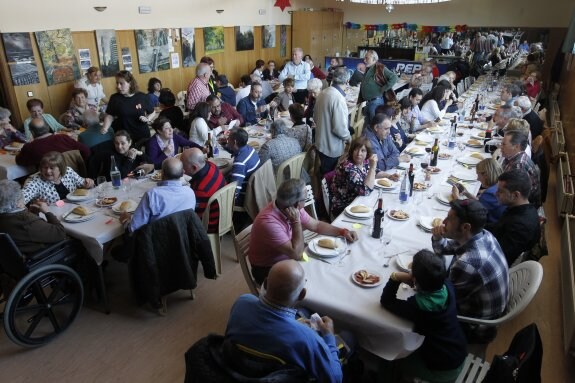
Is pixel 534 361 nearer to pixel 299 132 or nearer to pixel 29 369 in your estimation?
pixel 29 369

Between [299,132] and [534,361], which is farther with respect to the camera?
[299,132]

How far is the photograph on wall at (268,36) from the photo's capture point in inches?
476

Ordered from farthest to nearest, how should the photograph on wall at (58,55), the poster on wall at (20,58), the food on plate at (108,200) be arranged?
the photograph on wall at (58,55), the poster on wall at (20,58), the food on plate at (108,200)

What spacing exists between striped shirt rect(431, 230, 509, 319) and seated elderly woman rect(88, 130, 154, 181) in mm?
3257

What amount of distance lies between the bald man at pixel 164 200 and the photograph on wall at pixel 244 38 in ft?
28.8

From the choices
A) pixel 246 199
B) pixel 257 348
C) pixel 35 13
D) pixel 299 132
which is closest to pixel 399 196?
pixel 246 199

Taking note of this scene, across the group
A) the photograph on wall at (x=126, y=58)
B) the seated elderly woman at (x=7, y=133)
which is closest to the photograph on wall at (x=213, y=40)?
the photograph on wall at (x=126, y=58)

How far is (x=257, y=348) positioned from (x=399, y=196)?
2.36m

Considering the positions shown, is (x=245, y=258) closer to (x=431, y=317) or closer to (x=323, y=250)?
(x=323, y=250)

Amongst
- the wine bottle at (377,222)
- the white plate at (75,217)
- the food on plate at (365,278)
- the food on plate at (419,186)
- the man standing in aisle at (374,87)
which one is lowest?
the white plate at (75,217)

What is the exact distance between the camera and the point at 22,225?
2.97 metres

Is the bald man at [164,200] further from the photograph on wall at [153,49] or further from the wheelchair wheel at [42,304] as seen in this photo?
the photograph on wall at [153,49]

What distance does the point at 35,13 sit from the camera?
661 centimetres

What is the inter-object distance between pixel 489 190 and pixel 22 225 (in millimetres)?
3709
